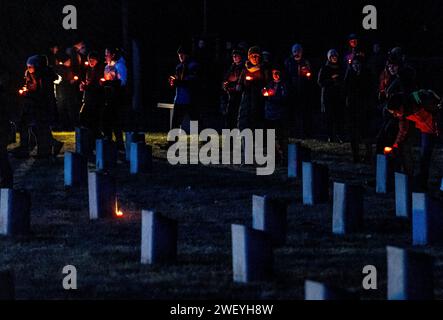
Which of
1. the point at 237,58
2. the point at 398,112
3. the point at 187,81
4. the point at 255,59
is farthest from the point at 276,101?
the point at 398,112

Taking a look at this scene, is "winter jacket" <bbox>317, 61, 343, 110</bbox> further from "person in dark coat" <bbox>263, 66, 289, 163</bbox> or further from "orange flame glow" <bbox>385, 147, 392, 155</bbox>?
"orange flame glow" <bbox>385, 147, 392, 155</bbox>

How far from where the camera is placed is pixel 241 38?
44531mm

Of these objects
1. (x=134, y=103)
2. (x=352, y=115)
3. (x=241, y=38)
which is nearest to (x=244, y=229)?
(x=352, y=115)

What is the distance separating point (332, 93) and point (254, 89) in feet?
17.4

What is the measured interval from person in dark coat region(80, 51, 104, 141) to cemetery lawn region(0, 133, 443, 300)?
11.8 ft

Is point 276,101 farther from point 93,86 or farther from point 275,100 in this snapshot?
point 93,86

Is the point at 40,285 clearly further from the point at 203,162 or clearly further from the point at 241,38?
the point at 241,38

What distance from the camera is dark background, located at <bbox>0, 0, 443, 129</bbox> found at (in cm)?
4438

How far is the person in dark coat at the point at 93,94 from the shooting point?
2598 cm

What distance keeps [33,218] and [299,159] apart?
5.57 m

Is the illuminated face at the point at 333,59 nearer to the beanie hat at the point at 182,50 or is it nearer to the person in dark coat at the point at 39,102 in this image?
the beanie hat at the point at 182,50

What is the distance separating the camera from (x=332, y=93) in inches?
A: 1145

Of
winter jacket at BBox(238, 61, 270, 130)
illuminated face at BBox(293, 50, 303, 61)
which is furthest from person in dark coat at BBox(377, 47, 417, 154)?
illuminated face at BBox(293, 50, 303, 61)
